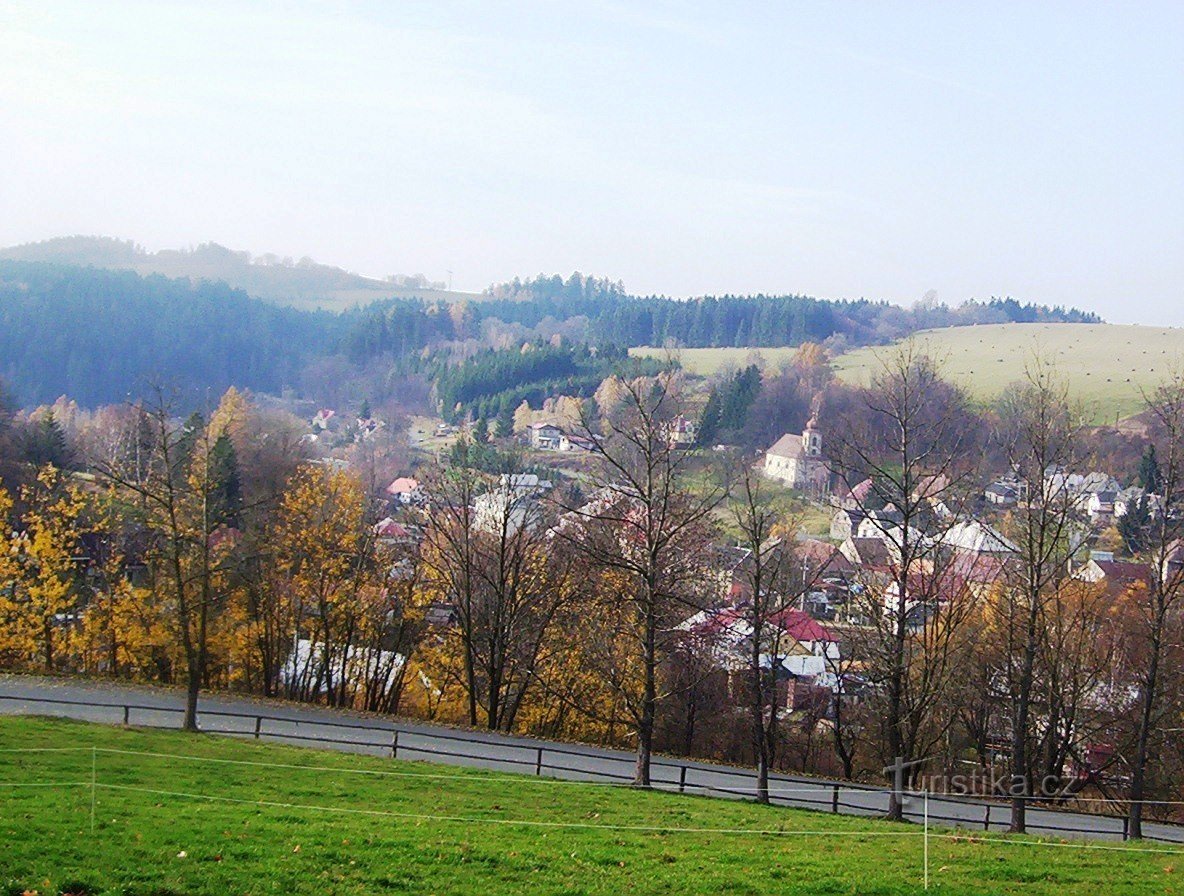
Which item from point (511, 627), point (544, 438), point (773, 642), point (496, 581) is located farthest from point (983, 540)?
point (544, 438)

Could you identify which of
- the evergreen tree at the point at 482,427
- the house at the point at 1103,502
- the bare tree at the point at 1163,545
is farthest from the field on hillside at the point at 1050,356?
the bare tree at the point at 1163,545

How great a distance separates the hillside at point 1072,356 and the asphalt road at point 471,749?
3313 inches

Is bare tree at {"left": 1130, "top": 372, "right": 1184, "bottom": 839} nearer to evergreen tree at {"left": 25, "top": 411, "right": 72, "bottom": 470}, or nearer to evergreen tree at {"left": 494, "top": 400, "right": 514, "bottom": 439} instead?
evergreen tree at {"left": 25, "top": 411, "right": 72, "bottom": 470}

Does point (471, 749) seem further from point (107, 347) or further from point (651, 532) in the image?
point (107, 347)

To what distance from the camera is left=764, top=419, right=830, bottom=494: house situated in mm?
90000

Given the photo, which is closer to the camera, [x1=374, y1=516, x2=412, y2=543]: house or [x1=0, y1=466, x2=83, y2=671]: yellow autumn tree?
[x1=0, y1=466, x2=83, y2=671]: yellow autumn tree

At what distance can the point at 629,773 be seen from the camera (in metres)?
22.3

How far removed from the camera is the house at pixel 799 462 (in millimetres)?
90000

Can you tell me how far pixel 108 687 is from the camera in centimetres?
2711

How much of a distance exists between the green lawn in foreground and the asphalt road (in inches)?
134

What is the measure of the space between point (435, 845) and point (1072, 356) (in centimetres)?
14364

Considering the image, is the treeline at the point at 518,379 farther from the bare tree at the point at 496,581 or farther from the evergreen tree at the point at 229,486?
the bare tree at the point at 496,581

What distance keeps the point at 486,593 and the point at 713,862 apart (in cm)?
2404

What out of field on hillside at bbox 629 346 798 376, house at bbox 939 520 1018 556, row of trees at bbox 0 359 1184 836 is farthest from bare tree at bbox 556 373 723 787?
field on hillside at bbox 629 346 798 376
